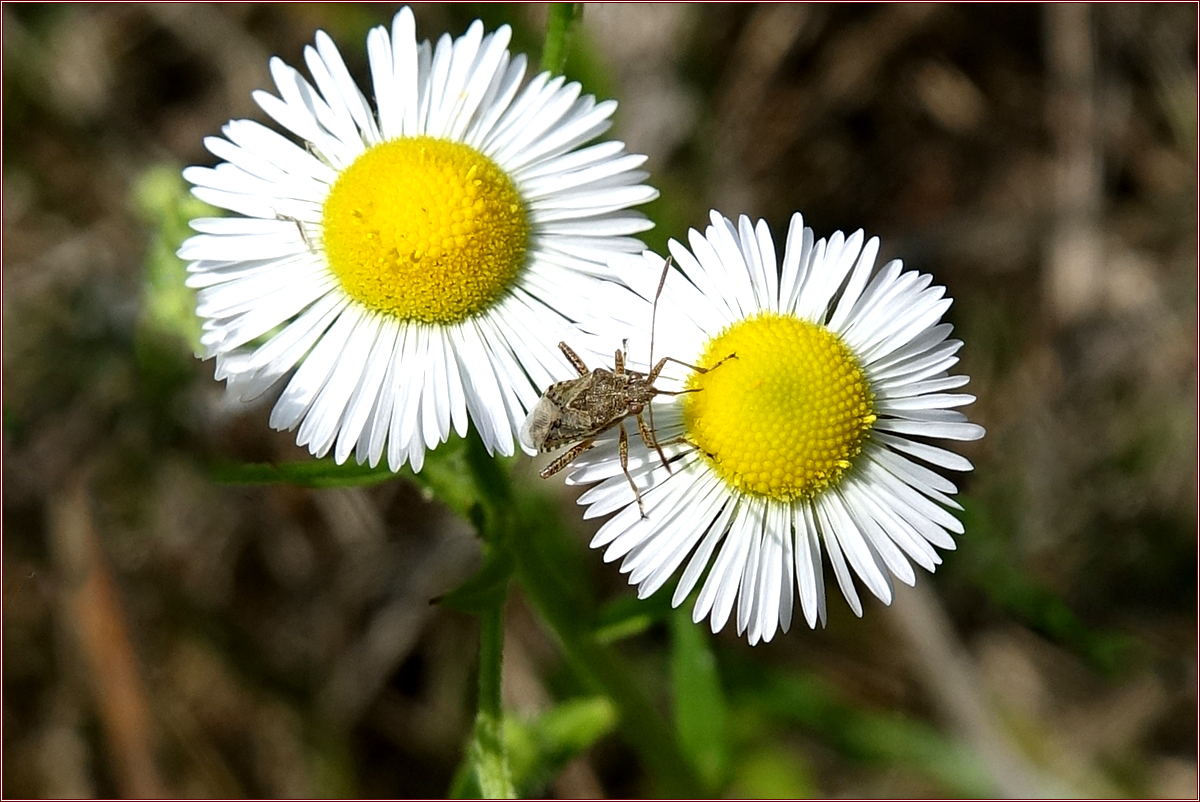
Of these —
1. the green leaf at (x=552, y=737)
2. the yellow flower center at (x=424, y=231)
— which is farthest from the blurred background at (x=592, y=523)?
the yellow flower center at (x=424, y=231)

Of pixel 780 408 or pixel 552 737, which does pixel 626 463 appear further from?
pixel 552 737

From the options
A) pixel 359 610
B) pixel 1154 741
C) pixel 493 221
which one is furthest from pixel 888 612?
pixel 493 221

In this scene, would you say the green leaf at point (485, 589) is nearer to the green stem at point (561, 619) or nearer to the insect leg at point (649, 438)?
the green stem at point (561, 619)

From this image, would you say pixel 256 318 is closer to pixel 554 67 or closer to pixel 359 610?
pixel 554 67

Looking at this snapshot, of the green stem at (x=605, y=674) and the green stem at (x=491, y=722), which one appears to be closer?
the green stem at (x=491, y=722)

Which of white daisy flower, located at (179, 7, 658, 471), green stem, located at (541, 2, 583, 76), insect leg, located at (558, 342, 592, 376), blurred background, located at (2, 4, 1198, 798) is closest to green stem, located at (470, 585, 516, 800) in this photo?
white daisy flower, located at (179, 7, 658, 471)

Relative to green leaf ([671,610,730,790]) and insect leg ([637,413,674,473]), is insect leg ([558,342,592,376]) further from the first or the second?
green leaf ([671,610,730,790])
